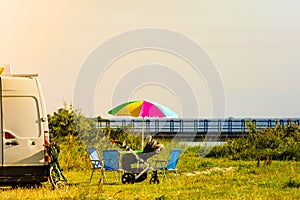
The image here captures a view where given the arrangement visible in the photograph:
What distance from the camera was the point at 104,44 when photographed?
23.6 metres

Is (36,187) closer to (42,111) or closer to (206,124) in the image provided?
(42,111)

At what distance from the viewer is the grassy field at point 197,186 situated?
42.4ft

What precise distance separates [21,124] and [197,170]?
697cm

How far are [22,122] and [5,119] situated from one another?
0.31 metres

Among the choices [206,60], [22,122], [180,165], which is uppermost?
[206,60]

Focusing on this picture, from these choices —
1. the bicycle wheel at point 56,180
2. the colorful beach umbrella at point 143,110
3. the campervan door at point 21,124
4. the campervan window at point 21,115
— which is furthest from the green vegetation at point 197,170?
the colorful beach umbrella at point 143,110

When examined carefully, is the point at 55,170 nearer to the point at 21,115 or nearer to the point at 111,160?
the point at 21,115

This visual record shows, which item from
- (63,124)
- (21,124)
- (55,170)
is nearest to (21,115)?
(21,124)

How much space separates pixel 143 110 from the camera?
20094 mm

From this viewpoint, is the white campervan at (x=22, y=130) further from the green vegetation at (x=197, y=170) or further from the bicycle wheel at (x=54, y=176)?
the green vegetation at (x=197, y=170)

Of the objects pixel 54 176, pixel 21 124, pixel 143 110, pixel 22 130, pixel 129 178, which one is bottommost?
pixel 129 178

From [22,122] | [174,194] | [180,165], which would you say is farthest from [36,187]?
[180,165]

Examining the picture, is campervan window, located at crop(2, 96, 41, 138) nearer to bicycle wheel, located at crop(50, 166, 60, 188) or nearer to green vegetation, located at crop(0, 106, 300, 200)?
bicycle wheel, located at crop(50, 166, 60, 188)

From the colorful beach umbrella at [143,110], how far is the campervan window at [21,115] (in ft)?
21.5
